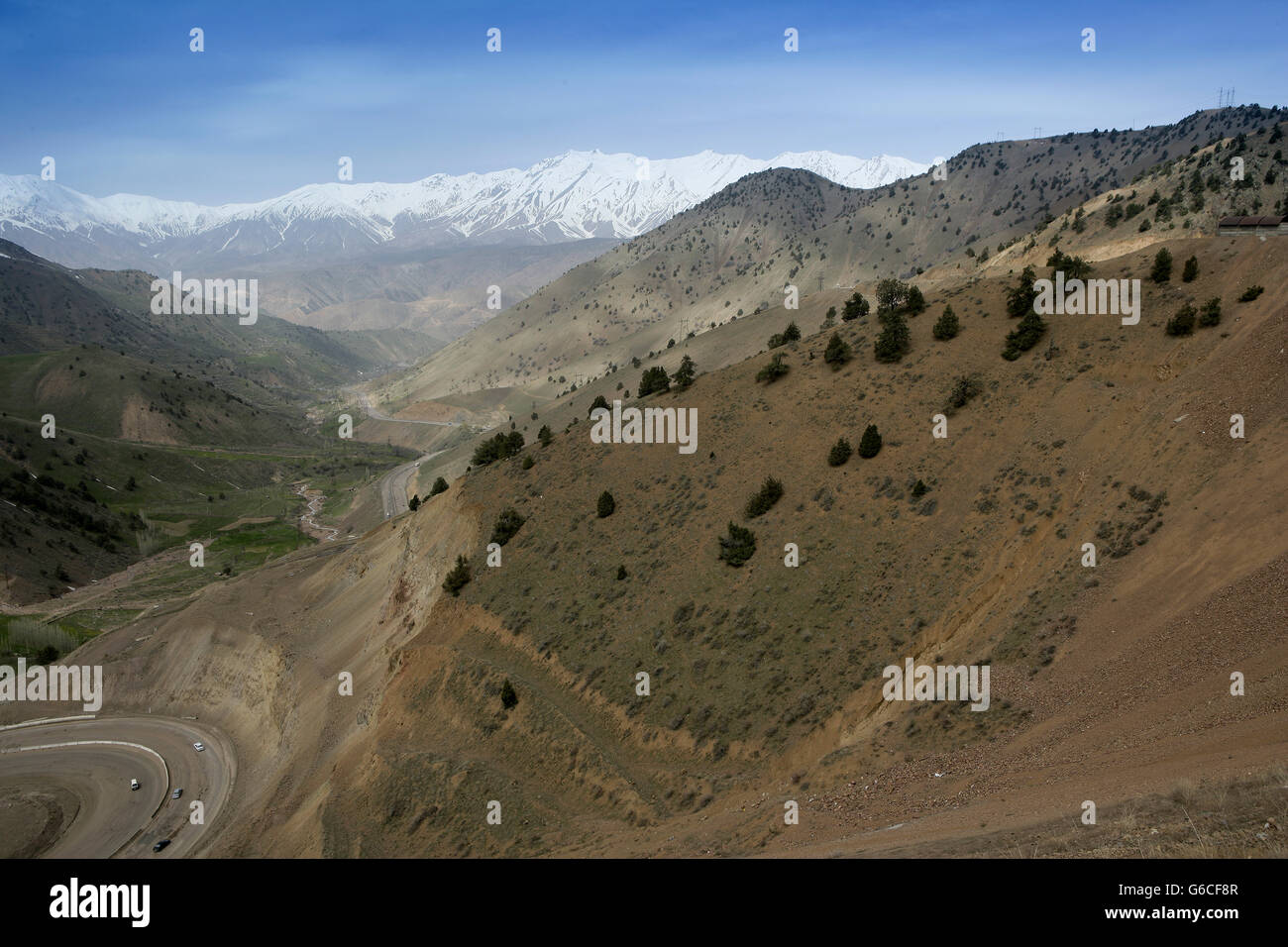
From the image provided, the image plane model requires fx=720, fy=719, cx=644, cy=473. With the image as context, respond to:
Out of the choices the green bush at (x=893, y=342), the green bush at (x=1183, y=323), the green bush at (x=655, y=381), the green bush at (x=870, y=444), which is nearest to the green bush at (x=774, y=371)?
the green bush at (x=893, y=342)

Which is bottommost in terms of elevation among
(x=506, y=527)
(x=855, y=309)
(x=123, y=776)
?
(x=123, y=776)

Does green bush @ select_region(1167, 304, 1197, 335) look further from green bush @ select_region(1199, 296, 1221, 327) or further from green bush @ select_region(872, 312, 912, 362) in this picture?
green bush @ select_region(872, 312, 912, 362)

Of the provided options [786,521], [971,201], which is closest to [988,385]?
[786,521]

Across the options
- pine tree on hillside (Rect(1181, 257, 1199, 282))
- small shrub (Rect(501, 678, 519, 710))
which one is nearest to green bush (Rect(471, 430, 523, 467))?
small shrub (Rect(501, 678, 519, 710))

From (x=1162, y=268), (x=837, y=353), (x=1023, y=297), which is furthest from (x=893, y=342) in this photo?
(x=1162, y=268)

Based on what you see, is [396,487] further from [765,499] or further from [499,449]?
[765,499]

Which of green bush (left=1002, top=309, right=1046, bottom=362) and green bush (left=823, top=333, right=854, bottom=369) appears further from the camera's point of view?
green bush (left=823, top=333, right=854, bottom=369)

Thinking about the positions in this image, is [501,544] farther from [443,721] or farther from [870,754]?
[870,754]
